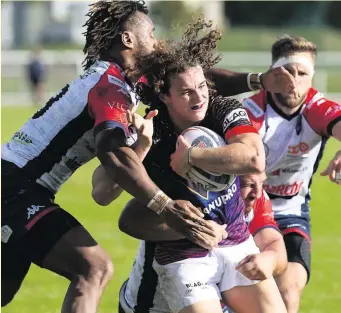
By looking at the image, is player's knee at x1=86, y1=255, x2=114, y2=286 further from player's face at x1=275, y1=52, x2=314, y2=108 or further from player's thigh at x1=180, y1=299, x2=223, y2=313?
player's face at x1=275, y1=52, x2=314, y2=108

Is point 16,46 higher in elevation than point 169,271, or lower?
A: lower

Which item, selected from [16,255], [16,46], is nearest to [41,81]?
[16,46]

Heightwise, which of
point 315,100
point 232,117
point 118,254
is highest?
point 232,117

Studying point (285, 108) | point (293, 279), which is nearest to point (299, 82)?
point (285, 108)

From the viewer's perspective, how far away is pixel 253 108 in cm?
752

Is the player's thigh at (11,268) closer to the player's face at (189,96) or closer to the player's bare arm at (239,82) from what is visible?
the player's face at (189,96)

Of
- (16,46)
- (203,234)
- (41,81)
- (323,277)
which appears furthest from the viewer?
(16,46)

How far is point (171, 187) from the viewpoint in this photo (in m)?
5.78

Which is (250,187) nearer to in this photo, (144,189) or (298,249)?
(144,189)

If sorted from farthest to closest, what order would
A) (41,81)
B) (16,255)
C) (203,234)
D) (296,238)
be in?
1. (41,81)
2. (296,238)
3. (16,255)
4. (203,234)

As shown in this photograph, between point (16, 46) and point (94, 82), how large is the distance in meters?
48.9

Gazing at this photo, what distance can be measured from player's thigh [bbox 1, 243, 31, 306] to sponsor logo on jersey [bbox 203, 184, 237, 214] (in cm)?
132

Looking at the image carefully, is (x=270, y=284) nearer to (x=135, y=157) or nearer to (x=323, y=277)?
(x=135, y=157)

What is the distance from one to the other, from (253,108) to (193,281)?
226 centimetres
